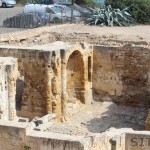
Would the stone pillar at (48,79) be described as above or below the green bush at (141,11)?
below

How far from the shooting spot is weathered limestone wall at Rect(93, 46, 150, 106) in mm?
20125

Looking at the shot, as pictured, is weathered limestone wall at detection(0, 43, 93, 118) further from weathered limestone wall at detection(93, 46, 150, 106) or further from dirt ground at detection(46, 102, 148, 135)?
weathered limestone wall at detection(93, 46, 150, 106)

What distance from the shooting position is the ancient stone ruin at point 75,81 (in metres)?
16.5

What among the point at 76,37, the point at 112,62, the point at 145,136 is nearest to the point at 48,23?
the point at 76,37

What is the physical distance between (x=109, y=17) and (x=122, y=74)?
538 centimetres

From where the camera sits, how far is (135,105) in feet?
66.7

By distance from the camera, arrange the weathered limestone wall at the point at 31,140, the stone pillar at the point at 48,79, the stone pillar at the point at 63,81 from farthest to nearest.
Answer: the stone pillar at the point at 63,81
the stone pillar at the point at 48,79
the weathered limestone wall at the point at 31,140

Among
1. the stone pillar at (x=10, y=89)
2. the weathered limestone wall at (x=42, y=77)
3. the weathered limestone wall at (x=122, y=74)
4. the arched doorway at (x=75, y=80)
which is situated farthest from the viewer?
the arched doorway at (x=75, y=80)

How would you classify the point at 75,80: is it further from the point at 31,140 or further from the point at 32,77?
the point at 31,140

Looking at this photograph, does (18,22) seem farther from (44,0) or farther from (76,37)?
(44,0)

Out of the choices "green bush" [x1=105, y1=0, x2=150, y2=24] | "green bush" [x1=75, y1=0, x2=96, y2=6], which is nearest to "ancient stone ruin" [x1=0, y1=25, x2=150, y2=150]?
"green bush" [x1=105, y1=0, x2=150, y2=24]

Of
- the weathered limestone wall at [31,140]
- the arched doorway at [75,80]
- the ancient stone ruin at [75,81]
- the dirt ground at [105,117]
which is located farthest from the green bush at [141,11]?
the weathered limestone wall at [31,140]

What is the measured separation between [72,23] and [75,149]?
681 inches

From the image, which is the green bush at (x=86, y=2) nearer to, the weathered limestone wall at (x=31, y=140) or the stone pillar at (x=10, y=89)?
the stone pillar at (x=10, y=89)
